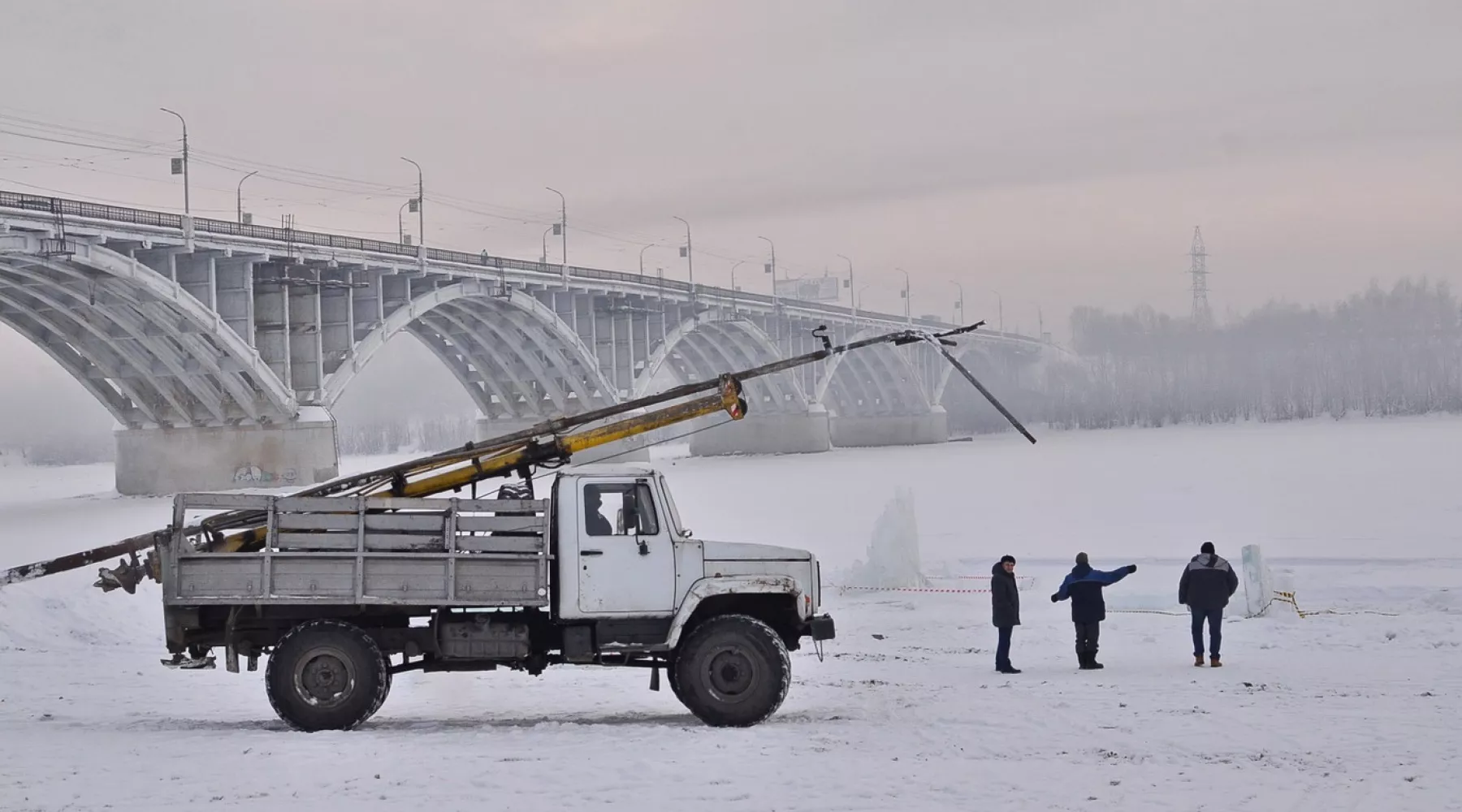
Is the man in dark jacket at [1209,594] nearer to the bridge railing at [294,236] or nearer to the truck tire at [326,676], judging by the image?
the truck tire at [326,676]

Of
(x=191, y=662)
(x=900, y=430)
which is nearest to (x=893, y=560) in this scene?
(x=191, y=662)

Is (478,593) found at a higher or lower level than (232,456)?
lower

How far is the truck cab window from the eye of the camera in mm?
11297

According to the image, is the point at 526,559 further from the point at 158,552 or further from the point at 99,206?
the point at 99,206

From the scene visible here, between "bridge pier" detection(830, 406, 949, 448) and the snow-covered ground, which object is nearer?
the snow-covered ground

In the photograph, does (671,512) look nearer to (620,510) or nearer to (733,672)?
(620,510)

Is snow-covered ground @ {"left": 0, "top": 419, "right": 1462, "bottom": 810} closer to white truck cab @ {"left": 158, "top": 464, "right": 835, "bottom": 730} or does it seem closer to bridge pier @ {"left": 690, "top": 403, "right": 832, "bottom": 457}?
white truck cab @ {"left": 158, "top": 464, "right": 835, "bottom": 730}

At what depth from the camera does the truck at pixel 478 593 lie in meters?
10.9

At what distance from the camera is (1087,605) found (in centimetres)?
1359

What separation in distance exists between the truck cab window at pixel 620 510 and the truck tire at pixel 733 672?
3.13 ft

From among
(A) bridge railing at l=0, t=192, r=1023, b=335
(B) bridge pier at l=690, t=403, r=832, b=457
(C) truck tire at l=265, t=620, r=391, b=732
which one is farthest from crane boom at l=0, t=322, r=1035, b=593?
(B) bridge pier at l=690, t=403, r=832, b=457

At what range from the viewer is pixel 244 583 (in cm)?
1089

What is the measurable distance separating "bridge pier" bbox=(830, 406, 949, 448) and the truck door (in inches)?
3806

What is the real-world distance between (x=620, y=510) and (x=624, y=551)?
0.34 meters
